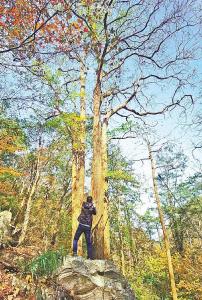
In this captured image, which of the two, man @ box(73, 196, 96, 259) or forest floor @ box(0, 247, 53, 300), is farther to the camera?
man @ box(73, 196, 96, 259)

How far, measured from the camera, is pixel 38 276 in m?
7.30

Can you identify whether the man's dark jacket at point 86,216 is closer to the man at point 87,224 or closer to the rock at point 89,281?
the man at point 87,224

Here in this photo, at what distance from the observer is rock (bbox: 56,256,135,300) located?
6414 millimetres

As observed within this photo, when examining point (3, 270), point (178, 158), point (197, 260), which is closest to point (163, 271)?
point (197, 260)

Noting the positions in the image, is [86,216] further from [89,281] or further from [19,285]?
[19,285]

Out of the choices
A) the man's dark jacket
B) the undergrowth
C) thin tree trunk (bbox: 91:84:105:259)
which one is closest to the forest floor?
the undergrowth

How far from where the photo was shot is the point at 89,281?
6500mm

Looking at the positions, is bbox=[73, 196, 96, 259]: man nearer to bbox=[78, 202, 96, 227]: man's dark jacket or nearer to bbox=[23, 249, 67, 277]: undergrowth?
bbox=[78, 202, 96, 227]: man's dark jacket

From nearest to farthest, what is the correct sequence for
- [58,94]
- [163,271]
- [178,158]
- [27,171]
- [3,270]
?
[3,270]
[58,94]
[27,171]
[163,271]
[178,158]

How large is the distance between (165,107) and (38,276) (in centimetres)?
769

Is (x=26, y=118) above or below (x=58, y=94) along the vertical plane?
above

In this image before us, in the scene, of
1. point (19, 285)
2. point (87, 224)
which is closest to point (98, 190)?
point (87, 224)

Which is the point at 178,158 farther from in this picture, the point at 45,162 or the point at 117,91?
the point at 117,91

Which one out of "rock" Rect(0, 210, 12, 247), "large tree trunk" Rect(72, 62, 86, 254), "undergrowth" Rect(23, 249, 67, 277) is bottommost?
"undergrowth" Rect(23, 249, 67, 277)
